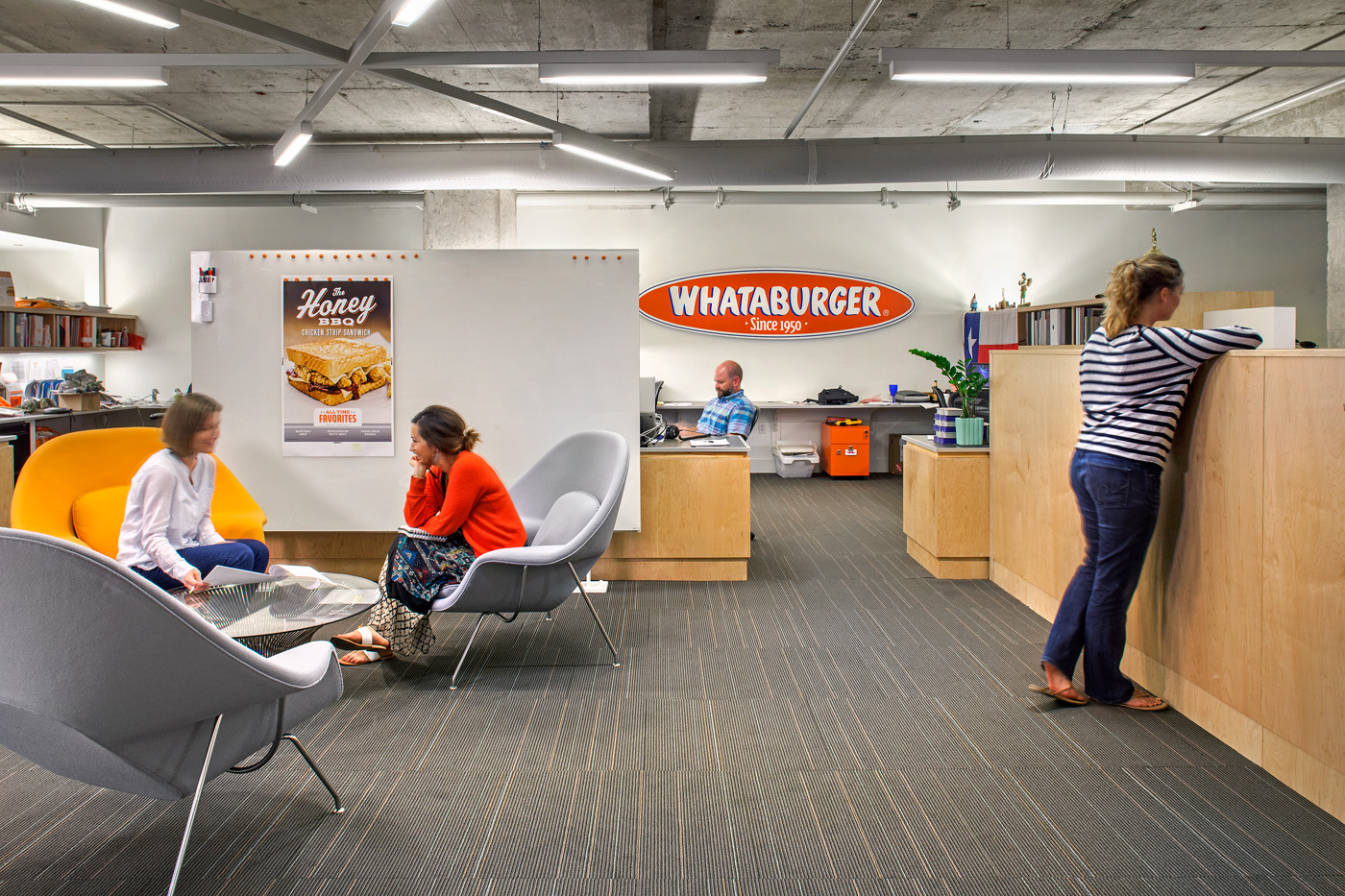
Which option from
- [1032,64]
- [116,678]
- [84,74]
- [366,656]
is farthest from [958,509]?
[84,74]

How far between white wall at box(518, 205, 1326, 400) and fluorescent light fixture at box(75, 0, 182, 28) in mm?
6857

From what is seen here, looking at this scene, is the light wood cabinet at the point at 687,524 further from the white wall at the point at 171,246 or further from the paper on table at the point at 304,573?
the white wall at the point at 171,246

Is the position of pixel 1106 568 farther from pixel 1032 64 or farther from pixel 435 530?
pixel 1032 64

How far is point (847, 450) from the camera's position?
33.6 feet

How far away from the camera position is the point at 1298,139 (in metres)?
7.12

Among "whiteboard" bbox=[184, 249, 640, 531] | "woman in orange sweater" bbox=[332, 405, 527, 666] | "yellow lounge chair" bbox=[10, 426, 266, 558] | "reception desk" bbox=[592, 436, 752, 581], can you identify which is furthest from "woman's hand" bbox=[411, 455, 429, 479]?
"reception desk" bbox=[592, 436, 752, 581]

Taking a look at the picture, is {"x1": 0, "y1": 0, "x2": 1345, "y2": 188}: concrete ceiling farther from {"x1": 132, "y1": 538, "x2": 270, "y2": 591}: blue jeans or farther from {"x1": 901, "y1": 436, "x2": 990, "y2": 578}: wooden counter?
{"x1": 132, "y1": 538, "x2": 270, "y2": 591}: blue jeans

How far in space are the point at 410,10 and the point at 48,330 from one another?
26.1 feet

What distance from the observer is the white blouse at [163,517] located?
3.38m

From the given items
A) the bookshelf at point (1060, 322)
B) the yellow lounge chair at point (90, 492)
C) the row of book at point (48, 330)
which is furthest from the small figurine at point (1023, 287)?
the row of book at point (48, 330)

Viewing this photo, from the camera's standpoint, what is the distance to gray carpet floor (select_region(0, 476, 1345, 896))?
2.23m

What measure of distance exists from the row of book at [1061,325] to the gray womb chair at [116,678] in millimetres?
7802

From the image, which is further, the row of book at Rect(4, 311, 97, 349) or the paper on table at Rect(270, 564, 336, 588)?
the row of book at Rect(4, 311, 97, 349)

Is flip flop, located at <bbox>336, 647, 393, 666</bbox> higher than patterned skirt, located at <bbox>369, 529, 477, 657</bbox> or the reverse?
the reverse
